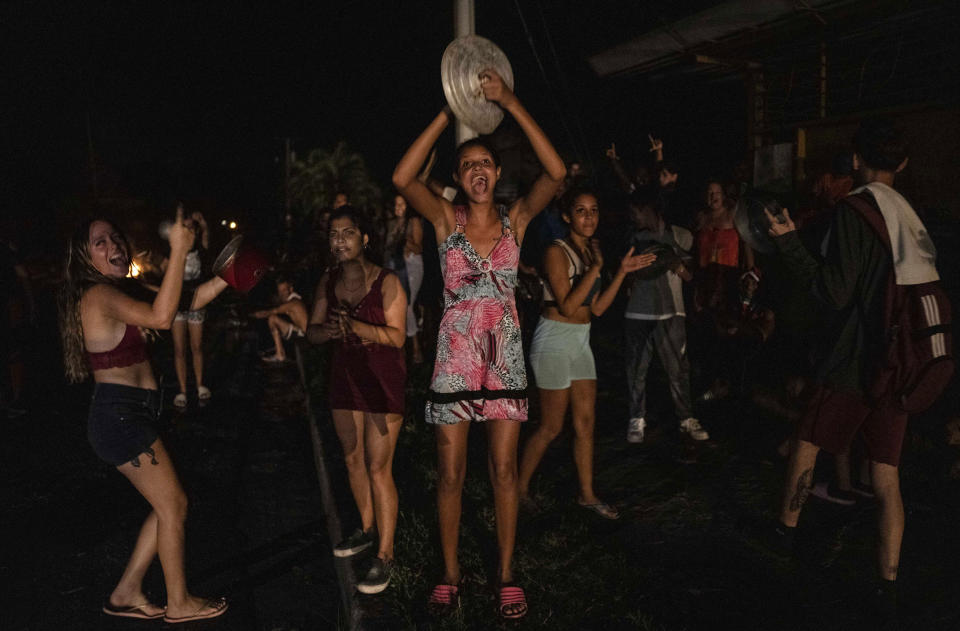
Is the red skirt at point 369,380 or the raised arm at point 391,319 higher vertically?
the raised arm at point 391,319

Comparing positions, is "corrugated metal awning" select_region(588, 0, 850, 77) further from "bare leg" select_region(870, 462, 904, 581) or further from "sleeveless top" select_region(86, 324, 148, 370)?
"sleeveless top" select_region(86, 324, 148, 370)

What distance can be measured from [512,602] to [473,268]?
159 cm

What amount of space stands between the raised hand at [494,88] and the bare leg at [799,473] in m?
2.22

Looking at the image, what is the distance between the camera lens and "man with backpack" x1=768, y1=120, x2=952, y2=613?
3156 mm

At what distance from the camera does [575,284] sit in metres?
4.25

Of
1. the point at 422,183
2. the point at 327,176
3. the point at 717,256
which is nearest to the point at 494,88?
the point at 422,183

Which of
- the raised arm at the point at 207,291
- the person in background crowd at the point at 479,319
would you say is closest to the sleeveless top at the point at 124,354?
the raised arm at the point at 207,291

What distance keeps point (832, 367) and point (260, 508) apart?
3.95 meters

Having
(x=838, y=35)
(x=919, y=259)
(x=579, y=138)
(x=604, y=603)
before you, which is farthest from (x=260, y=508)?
(x=579, y=138)

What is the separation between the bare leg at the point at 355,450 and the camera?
3.86 metres

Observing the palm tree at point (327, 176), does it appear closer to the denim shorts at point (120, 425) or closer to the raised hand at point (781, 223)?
the denim shorts at point (120, 425)

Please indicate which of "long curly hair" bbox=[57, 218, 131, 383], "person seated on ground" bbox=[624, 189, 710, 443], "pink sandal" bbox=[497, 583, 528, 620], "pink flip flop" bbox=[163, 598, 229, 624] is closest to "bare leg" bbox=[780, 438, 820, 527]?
"pink sandal" bbox=[497, 583, 528, 620]

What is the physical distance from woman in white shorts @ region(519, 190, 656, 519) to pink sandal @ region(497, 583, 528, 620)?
104 cm

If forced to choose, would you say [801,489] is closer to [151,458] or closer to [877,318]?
[877,318]
